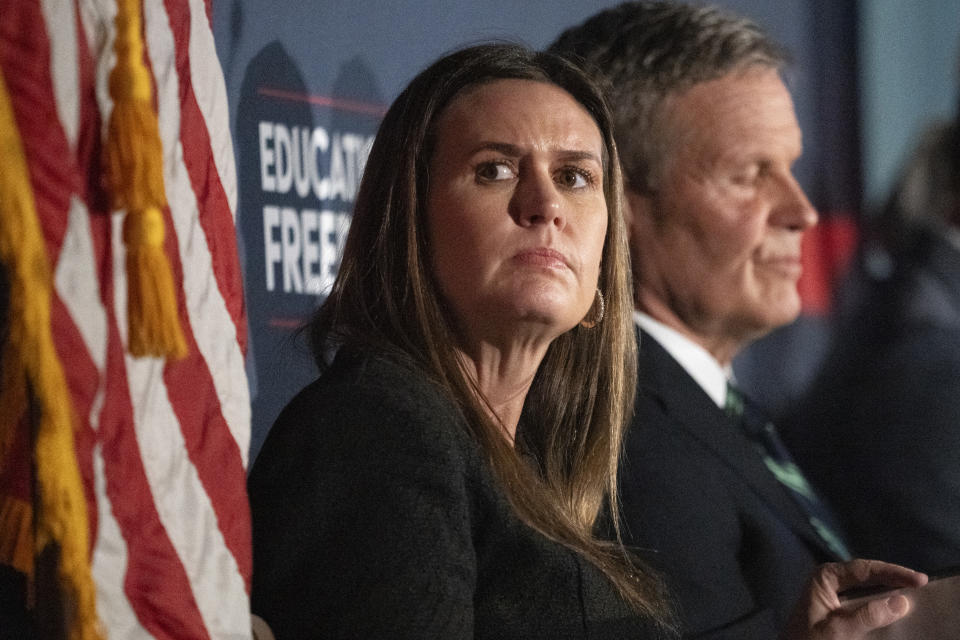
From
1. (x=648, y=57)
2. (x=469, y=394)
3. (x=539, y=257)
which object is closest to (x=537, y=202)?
(x=539, y=257)

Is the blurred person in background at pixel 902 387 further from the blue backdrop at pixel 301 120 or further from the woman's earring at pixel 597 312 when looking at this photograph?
the blue backdrop at pixel 301 120

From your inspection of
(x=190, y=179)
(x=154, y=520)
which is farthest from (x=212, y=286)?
(x=154, y=520)

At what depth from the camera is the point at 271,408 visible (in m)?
1.75

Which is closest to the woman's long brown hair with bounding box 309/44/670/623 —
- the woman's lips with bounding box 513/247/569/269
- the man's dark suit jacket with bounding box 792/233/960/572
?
the woman's lips with bounding box 513/247/569/269

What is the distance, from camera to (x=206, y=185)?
1.23 metres

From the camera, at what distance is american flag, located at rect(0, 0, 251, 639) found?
1044 mm

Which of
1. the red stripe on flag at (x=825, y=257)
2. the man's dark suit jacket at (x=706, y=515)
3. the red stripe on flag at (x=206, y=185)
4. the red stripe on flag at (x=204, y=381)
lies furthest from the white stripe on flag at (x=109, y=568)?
the red stripe on flag at (x=825, y=257)

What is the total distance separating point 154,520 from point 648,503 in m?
0.79

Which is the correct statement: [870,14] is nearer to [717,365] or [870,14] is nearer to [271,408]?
[717,365]

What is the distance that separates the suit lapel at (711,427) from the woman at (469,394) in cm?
23

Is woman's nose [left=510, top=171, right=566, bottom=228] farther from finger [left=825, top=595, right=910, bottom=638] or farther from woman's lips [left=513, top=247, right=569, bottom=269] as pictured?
finger [left=825, top=595, right=910, bottom=638]

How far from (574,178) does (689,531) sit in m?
0.51

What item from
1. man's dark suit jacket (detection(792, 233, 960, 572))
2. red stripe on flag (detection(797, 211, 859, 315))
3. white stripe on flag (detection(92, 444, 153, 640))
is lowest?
man's dark suit jacket (detection(792, 233, 960, 572))

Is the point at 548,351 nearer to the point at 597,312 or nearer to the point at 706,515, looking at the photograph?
the point at 597,312
